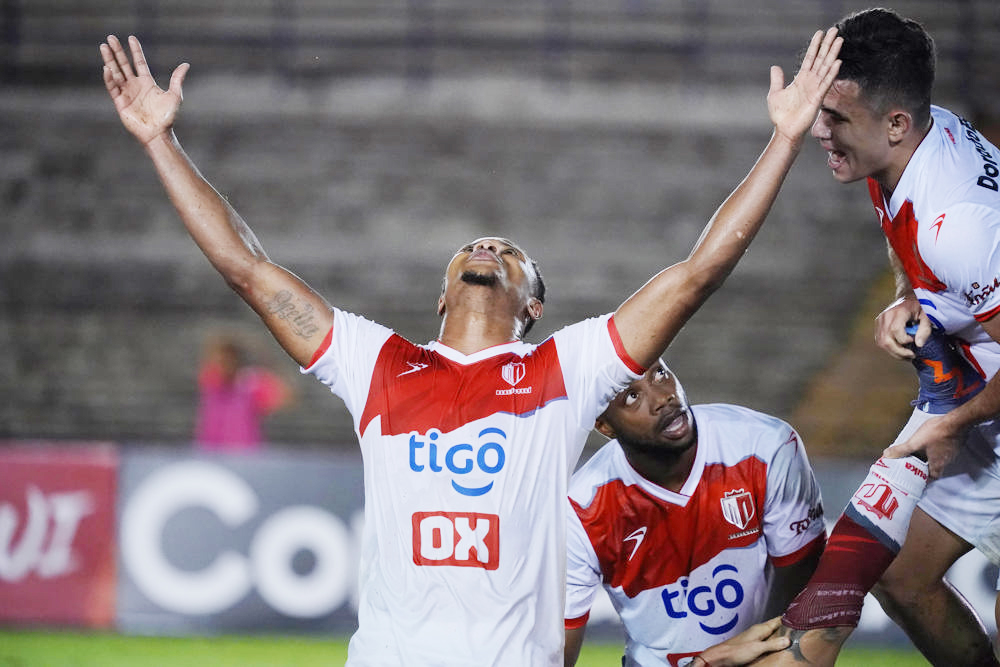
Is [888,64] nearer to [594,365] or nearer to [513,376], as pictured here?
[594,365]

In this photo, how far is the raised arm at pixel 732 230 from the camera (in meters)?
3.41

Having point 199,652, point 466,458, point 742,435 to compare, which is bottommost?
point 199,652

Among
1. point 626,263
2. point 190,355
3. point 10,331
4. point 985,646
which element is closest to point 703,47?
point 626,263

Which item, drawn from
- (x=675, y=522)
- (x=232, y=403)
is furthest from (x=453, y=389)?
(x=232, y=403)

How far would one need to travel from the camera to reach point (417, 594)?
3.49 meters

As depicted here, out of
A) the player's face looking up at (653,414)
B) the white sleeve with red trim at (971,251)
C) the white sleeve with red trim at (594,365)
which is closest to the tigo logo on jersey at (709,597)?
the player's face looking up at (653,414)

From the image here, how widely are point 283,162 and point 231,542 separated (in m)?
5.90

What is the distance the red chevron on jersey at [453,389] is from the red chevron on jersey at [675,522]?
3.33 ft

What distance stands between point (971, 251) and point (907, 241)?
1.06 feet

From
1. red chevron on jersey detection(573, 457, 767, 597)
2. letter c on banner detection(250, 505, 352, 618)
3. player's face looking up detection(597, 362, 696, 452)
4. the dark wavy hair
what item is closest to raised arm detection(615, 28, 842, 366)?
the dark wavy hair

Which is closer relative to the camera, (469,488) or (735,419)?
(469,488)

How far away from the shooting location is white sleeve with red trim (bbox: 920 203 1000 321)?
3561 mm

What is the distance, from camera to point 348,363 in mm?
3729

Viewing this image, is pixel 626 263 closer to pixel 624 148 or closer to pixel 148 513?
pixel 624 148
